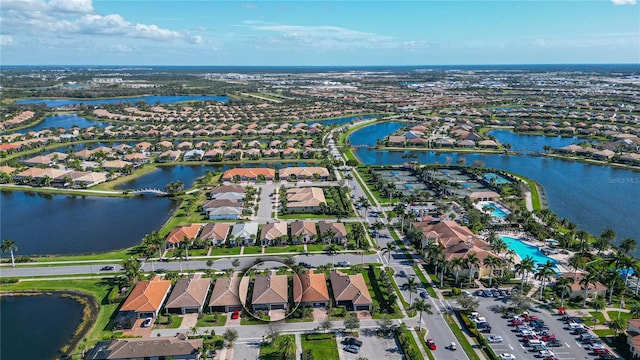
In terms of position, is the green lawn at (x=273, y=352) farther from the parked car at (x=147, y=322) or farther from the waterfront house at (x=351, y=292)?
the parked car at (x=147, y=322)

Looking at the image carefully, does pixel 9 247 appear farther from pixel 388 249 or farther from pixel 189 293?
pixel 388 249

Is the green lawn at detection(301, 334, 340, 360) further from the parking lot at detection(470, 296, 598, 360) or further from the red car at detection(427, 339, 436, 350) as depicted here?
the parking lot at detection(470, 296, 598, 360)

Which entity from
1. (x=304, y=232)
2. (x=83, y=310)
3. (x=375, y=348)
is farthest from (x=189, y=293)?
(x=375, y=348)

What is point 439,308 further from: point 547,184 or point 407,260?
point 547,184

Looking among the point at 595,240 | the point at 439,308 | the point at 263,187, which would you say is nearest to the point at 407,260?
the point at 439,308

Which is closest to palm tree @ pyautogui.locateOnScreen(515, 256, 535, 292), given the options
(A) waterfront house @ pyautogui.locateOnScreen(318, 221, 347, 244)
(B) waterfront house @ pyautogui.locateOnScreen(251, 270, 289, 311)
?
(A) waterfront house @ pyautogui.locateOnScreen(318, 221, 347, 244)

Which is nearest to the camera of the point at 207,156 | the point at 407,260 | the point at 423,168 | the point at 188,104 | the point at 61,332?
the point at 61,332
